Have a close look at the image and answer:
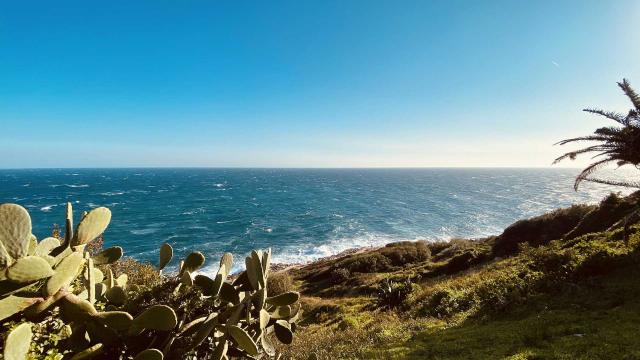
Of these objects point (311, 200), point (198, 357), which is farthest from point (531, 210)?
point (198, 357)

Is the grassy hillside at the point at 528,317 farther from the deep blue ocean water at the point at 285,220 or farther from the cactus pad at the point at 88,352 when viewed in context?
the deep blue ocean water at the point at 285,220

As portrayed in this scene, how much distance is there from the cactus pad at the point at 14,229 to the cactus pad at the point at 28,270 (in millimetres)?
283

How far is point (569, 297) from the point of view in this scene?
10.6 m

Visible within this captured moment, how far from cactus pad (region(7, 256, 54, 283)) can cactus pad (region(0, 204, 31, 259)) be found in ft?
0.93

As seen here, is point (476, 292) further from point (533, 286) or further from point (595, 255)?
point (595, 255)

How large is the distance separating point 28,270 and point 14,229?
477 millimetres

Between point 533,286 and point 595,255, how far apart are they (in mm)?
2524

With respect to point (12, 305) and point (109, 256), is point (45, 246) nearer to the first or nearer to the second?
point (109, 256)

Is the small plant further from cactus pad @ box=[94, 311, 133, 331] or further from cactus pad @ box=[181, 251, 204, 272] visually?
cactus pad @ box=[94, 311, 133, 331]

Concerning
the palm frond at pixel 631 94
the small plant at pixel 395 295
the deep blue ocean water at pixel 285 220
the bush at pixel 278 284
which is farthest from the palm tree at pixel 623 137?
the deep blue ocean water at pixel 285 220

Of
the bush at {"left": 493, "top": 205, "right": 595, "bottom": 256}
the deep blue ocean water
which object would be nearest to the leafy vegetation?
the bush at {"left": 493, "top": 205, "right": 595, "bottom": 256}

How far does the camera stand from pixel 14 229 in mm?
3324

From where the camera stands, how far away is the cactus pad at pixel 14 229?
3273 millimetres

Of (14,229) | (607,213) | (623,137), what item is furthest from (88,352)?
(607,213)
